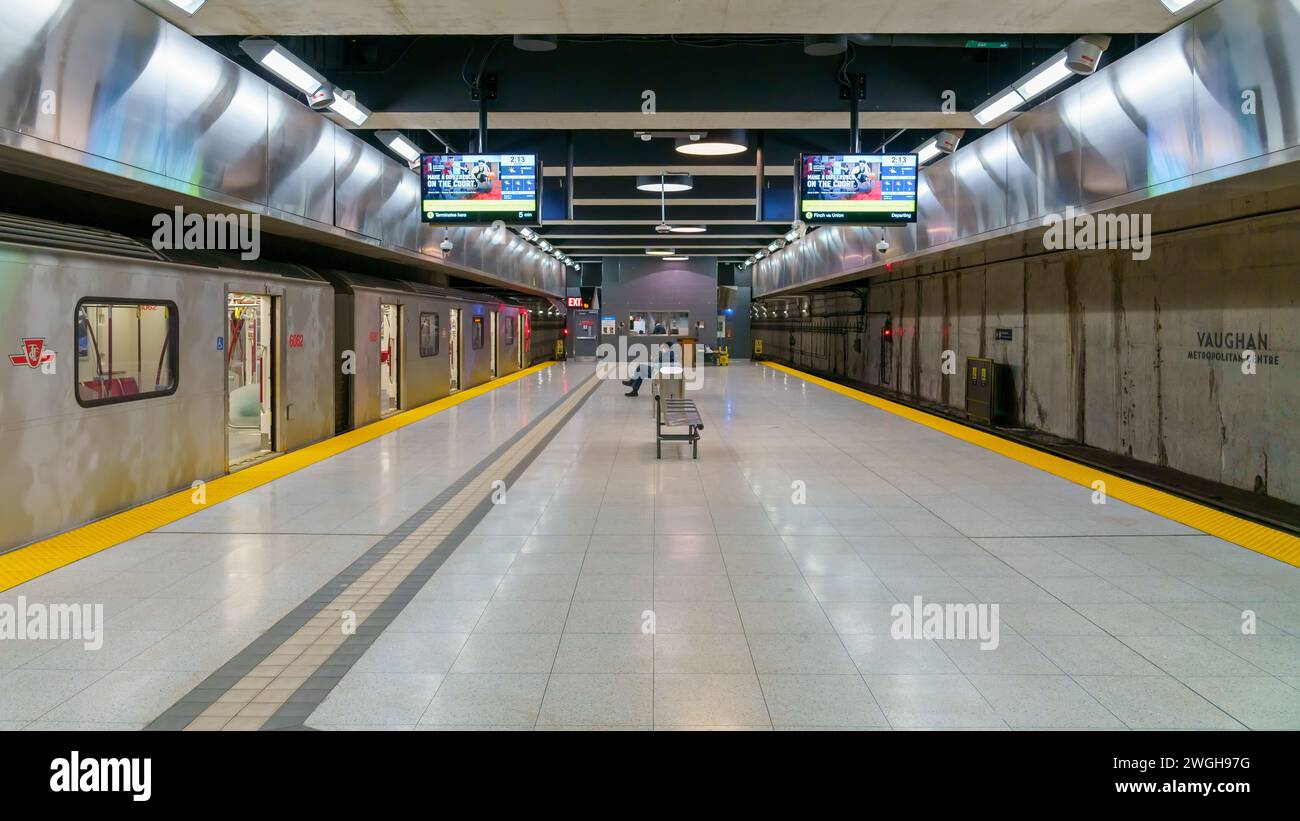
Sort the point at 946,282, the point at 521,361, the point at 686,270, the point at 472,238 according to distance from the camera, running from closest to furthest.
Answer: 1. the point at 946,282
2. the point at 472,238
3. the point at 521,361
4. the point at 686,270

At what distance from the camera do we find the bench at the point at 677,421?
33.1 ft

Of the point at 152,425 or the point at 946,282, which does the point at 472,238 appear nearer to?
the point at 946,282

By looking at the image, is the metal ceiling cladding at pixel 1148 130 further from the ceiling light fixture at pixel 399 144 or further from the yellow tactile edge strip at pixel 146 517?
the yellow tactile edge strip at pixel 146 517

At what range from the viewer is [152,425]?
7363 millimetres

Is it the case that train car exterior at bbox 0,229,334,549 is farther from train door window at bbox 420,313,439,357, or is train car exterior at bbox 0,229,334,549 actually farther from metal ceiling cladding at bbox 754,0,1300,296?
metal ceiling cladding at bbox 754,0,1300,296

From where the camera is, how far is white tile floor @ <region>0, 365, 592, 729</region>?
357 cm

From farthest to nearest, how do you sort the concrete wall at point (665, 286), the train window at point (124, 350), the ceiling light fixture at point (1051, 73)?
the concrete wall at point (665, 286) → the ceiling light fixture at point (1051, 73) → the train window at point (124, 350)

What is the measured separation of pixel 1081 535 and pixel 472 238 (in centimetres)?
1506

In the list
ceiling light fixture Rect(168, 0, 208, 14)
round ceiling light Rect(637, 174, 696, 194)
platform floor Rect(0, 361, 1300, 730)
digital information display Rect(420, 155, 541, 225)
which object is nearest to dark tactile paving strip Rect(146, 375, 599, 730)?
platform floor Rect(0, 361, 1300, 730)

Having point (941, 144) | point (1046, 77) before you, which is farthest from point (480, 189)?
point (1046, 77)

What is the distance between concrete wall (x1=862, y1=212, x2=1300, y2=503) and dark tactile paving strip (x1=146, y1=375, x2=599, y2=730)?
658cm

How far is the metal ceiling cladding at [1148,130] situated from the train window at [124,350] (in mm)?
8178

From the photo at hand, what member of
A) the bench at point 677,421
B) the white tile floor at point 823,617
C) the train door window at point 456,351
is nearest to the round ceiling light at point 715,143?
the bench at point 677,421
